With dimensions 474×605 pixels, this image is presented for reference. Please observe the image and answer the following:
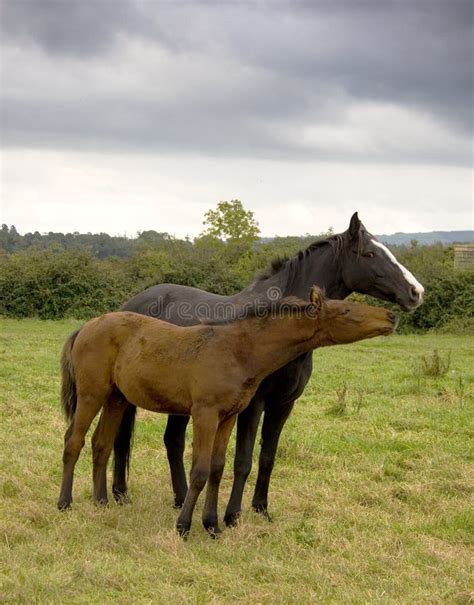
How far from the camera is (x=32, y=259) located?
86.6ft

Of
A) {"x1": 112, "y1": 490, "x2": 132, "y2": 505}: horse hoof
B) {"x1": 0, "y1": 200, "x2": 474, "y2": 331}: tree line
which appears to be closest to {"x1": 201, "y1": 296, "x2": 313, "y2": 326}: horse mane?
{"x1": 112, "y1": 490, "x2": 132, "y2": 505}: horse hoof

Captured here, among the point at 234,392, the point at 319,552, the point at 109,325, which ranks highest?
the point at 109,325

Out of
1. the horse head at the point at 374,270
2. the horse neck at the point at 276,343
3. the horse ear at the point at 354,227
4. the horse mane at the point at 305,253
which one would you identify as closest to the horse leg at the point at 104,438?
the horse neck at the point at 276,343

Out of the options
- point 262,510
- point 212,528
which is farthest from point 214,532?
point 262,510

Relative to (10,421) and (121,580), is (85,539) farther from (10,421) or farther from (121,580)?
(10,421)

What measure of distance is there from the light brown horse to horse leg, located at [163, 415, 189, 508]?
0.66 meters

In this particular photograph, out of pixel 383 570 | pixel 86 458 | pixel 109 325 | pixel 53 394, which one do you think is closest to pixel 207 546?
pixel 383 570

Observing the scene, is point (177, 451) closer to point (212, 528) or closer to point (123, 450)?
point (123, 450)

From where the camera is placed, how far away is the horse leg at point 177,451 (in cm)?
650

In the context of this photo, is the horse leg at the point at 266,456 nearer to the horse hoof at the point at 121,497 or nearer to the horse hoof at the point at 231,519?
the horse hoof at the point at 231,519

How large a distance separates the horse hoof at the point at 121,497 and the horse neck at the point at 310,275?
2.02m

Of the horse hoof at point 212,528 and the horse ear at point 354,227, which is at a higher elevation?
the horse ear at point 354,227

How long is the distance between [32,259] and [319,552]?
22792 mm

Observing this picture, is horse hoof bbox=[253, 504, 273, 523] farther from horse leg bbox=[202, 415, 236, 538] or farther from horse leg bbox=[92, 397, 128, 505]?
horse leg bbox=[92, 397, 128, 505]
